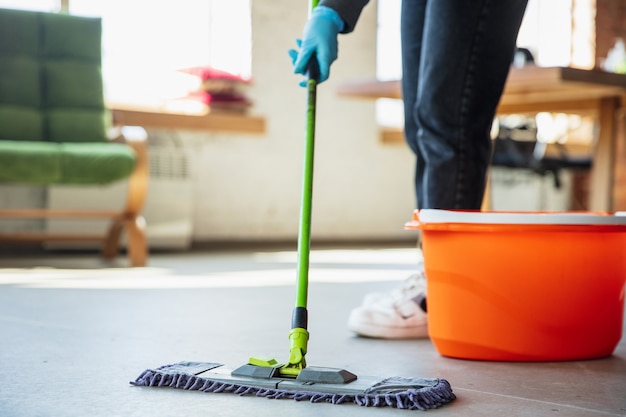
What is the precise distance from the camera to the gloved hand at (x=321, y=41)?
1.28 m

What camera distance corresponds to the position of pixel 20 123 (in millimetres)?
3566

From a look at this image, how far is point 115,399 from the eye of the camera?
1.05 metres

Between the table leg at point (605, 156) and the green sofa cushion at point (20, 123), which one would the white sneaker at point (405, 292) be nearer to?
the table leg at point (605, 156)

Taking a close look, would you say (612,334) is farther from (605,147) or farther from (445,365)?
(605,147)

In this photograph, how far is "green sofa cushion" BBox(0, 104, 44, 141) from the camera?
3527 mm

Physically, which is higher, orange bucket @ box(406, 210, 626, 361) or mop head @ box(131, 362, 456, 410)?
orange bucket @ box(406, 210, 626, 361)

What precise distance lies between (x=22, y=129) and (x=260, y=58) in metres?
1.65

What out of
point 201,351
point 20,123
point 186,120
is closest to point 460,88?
point 201,351

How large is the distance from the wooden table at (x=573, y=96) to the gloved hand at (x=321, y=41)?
5.19 feet

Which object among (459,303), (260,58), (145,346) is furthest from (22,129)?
(459,303)

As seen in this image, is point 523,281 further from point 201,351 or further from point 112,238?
point 112,238

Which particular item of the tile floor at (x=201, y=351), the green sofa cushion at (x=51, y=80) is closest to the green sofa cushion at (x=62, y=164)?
the green sofa cushion at (x=51, y=80)

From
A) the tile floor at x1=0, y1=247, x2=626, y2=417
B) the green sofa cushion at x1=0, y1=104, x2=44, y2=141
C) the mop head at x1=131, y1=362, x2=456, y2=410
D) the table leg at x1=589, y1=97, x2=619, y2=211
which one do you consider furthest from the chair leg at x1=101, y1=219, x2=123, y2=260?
the mop head at x1=131, y1=362, x2=456, y2=410

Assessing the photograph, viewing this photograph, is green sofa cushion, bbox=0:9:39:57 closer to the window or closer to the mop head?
the window
